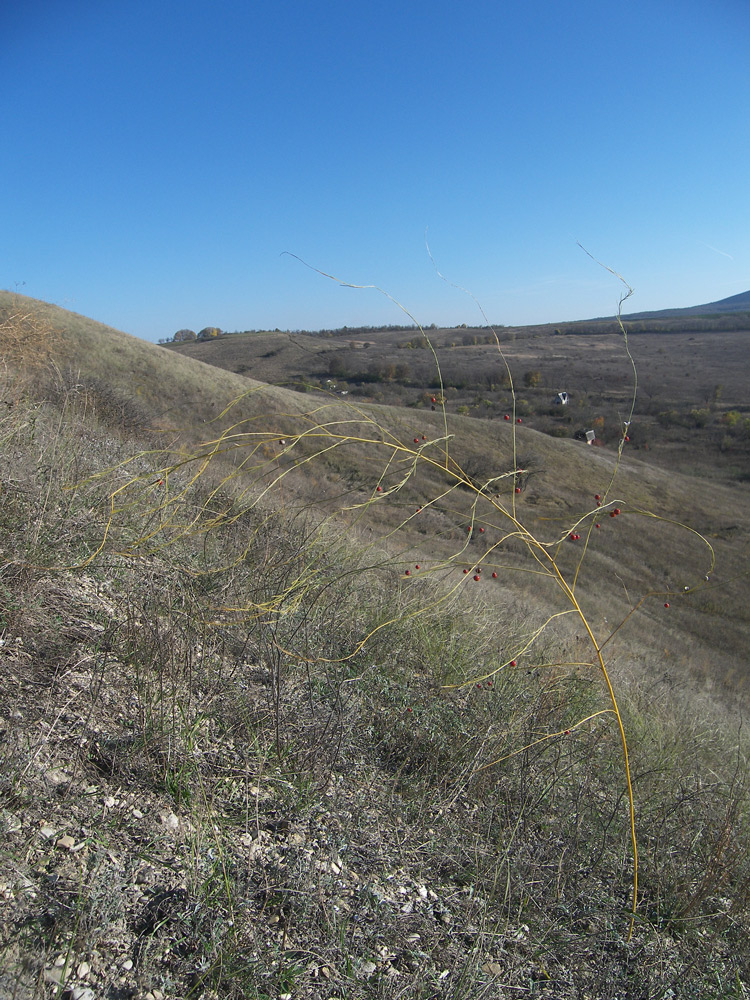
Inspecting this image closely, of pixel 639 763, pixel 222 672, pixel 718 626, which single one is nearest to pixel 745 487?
pixel 718 626

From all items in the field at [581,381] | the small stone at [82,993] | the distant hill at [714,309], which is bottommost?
the small stone at [82,993]

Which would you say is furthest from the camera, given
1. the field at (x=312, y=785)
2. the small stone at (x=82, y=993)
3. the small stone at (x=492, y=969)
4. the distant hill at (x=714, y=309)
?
the distant hill at (x=714, y=309)

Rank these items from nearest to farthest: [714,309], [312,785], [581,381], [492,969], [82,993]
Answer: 1. [82,993]
2. [492,969]
3. [312,785]
4. [581,381]
5. [714,309]

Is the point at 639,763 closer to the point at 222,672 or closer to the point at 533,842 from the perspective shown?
the point at 533,842

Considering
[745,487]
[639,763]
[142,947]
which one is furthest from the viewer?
[745,487]

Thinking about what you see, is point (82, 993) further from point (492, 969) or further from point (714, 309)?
point (714, 309)

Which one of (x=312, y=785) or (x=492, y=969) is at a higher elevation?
(x=312, y=785)

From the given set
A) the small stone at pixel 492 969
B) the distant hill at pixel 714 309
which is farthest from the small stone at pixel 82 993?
the distant hill at pixel 714 309

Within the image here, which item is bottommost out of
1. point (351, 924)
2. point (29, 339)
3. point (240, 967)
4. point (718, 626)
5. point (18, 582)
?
point (718, 626)

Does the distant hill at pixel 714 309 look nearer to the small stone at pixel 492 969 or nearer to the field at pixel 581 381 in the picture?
the field at pixel 581 381

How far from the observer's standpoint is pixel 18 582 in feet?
8.68

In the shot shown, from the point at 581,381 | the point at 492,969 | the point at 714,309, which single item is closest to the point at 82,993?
the point at 492,969

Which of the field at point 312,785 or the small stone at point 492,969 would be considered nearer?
the field at point 312,785

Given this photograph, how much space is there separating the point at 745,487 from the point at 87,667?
35413 mm
